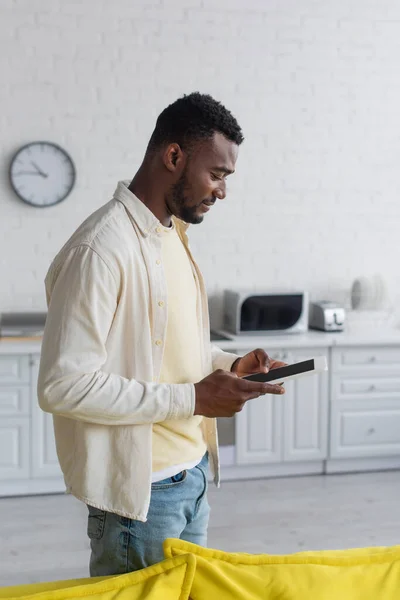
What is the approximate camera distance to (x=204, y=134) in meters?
1.47

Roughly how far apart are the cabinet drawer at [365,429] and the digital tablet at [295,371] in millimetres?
2757

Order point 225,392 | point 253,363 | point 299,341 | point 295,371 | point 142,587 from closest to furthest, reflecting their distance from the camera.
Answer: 1. point 142,587
2. point 225,392
3. point 295,371
4. point 253,363
5. point 299,341

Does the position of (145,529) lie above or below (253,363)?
below

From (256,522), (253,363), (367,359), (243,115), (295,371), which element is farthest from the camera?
(243,115)

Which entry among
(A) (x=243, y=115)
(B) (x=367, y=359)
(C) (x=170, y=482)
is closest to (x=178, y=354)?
(C) (x=170, y=482)

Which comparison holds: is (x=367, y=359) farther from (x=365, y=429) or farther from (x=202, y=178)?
(x=202, y=178)

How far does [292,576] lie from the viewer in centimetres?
132

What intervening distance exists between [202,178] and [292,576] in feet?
2.37

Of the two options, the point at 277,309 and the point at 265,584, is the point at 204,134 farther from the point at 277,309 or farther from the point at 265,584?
the point at 277,309

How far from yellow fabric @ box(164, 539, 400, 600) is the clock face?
3.15m

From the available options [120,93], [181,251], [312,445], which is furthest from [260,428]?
[181,251]

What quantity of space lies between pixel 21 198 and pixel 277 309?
4.84 feet

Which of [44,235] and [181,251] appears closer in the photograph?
[181,251]

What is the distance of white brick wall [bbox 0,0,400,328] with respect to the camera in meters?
4.18
